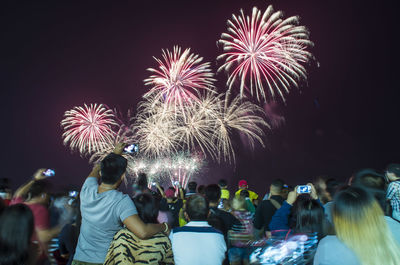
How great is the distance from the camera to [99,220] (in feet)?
11.3

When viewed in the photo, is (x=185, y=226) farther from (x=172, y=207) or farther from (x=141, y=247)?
(x=172, y=207)

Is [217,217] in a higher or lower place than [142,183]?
lower

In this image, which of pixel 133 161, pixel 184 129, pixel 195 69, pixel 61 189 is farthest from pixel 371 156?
pixel 61 189

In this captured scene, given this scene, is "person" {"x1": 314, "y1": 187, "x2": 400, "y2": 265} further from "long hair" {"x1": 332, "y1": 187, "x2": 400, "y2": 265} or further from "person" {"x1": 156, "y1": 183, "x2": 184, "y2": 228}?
"person" {"x1": 156, "y1": 183, "x2": 184, "y2": 228}

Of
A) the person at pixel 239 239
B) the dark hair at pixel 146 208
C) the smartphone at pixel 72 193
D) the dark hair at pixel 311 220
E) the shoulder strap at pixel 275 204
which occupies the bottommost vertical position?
the person at pixel 239 239

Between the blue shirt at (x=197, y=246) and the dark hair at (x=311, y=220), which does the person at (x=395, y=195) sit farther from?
the blue shirt at (x=197, y=246)

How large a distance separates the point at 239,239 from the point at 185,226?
2.00m

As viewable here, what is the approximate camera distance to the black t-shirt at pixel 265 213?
575 centimetres

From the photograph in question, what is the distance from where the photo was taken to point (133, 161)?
103ft

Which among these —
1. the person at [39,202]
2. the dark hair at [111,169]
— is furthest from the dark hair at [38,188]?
the dark hair at [111,169]

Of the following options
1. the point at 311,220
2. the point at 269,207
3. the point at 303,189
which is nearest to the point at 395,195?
the point at 303,189

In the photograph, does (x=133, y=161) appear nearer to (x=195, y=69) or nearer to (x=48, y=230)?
(x=195, y=69)

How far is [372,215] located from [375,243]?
202 mm

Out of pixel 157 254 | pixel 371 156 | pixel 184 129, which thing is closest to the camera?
pixel 157 254
